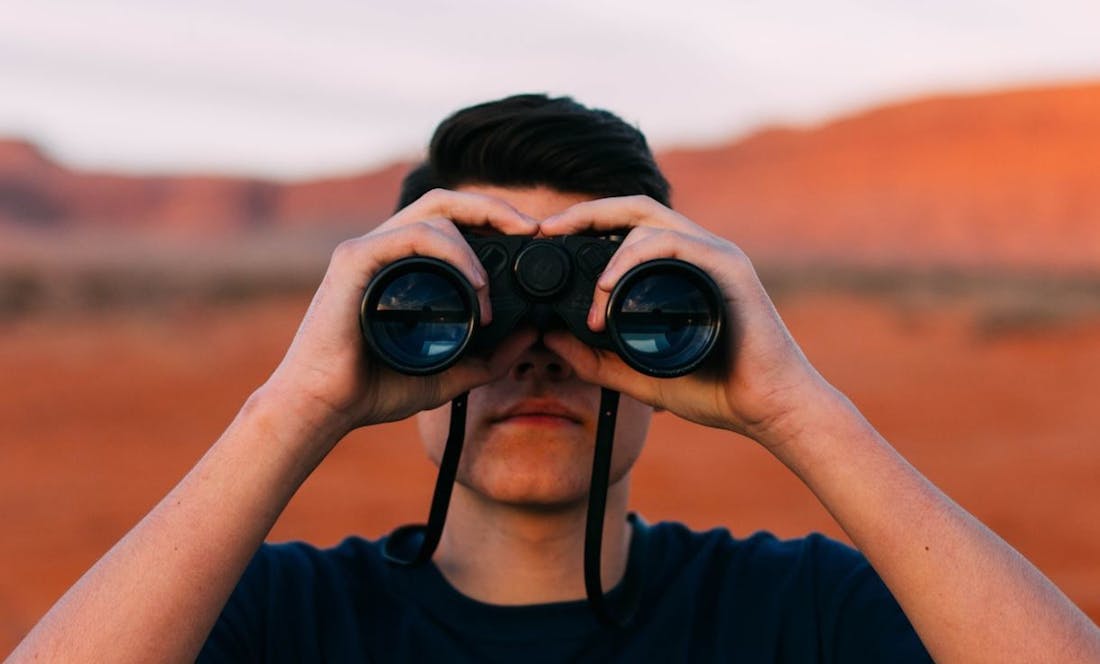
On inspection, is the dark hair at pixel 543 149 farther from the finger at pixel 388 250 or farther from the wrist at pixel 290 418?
the wrist at pixel 290 418

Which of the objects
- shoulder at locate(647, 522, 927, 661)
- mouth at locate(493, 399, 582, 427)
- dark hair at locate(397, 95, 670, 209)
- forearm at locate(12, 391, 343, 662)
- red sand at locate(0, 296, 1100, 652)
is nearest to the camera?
forearm at locate(12, 391, 343, 662)

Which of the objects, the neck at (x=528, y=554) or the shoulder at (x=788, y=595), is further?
the neck at (x=528, y=554)

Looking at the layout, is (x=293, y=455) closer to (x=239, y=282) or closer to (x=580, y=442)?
(x=580, y=442)

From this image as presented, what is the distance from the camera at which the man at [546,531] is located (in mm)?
1561

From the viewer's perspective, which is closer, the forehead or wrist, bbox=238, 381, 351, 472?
wrist, bbox=238, 381, 351, 472

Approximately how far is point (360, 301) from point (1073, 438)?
941cm

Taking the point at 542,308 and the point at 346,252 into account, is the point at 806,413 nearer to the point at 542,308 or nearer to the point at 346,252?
the point at 542,308

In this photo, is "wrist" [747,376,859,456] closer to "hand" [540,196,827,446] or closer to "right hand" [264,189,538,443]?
"hand" [540,196,827,446]

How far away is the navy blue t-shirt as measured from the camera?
1.76 metres

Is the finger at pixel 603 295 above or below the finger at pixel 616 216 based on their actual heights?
below

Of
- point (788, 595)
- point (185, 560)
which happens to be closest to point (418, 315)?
point (185, 560)

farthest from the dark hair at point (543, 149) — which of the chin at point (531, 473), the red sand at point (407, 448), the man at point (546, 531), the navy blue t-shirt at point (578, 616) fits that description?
the red sand at point (407, 448)

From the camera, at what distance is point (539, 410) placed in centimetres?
191

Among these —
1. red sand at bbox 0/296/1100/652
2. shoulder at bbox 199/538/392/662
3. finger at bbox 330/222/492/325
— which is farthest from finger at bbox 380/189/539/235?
red sand at bbox 0/296/1100/652
